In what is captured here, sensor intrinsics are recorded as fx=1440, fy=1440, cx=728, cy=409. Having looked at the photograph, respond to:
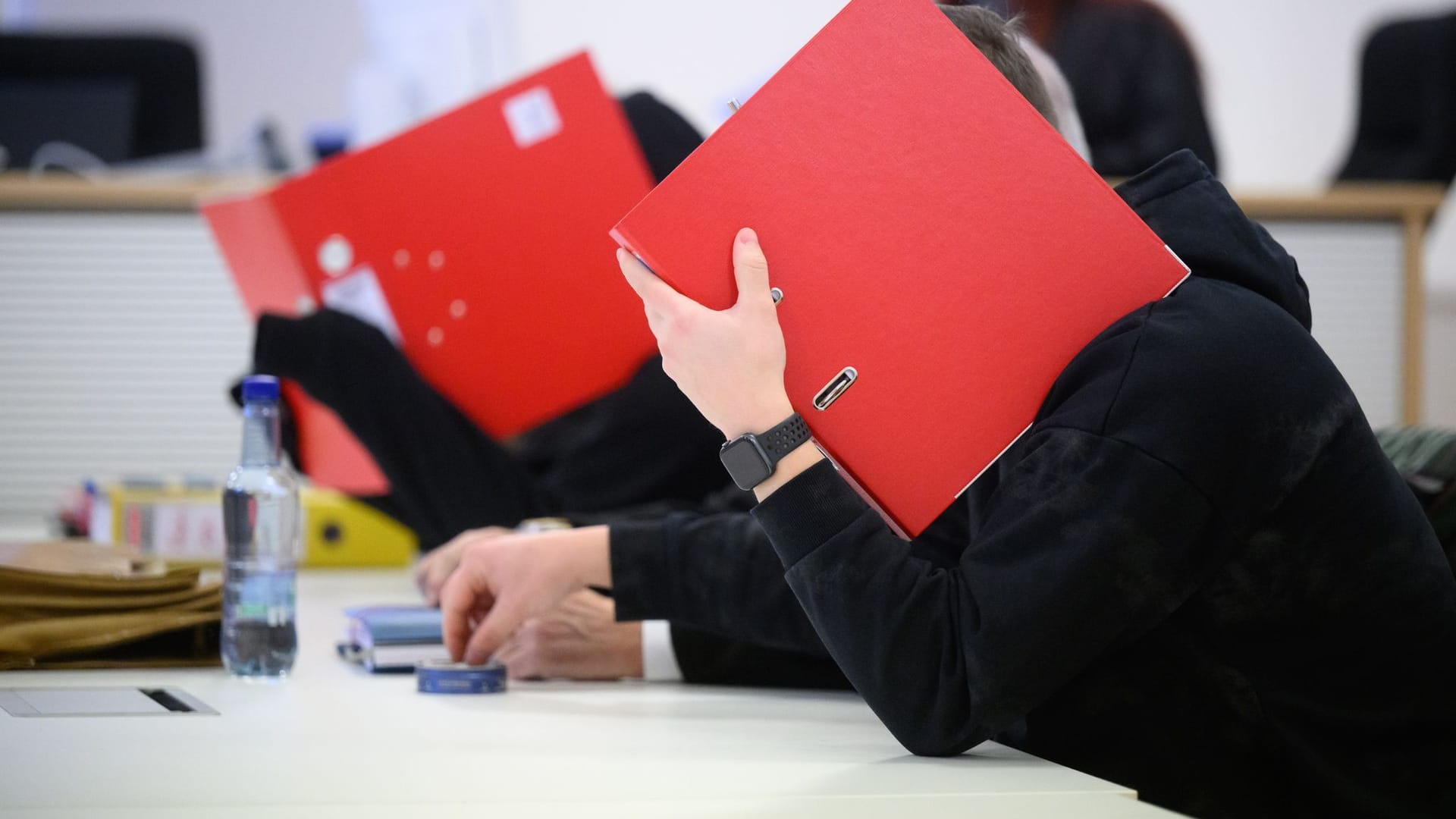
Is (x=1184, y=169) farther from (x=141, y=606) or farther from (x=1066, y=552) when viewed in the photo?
(x=141, y=606)

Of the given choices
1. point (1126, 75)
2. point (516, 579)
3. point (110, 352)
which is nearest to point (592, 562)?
point (516, 579)

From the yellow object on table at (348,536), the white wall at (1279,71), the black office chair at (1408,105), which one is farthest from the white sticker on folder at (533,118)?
the white wall at (1279,71)

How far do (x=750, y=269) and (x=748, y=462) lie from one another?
0.11 m

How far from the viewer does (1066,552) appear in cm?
75

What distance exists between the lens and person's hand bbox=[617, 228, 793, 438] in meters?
0.80

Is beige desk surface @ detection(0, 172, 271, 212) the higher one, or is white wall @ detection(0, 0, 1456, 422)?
white wall @ detection(0, 0, 1456, 422)

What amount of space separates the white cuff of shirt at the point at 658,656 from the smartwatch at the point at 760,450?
1.14 ft

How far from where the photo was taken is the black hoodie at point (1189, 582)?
754mm

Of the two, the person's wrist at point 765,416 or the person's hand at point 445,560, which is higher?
the person's wrist at point 765,416

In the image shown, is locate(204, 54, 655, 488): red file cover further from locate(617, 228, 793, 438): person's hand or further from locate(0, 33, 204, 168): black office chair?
locate(0, 33, 204, 168): black office chair

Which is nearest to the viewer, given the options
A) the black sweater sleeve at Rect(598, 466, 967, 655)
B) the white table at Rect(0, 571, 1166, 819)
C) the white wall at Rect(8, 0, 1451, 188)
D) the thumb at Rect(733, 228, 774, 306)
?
the white table at Rect(0, 571, 1166, 819)

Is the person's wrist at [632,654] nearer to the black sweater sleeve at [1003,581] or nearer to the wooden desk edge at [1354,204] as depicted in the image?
the black sweater sleeve at [1003,581]

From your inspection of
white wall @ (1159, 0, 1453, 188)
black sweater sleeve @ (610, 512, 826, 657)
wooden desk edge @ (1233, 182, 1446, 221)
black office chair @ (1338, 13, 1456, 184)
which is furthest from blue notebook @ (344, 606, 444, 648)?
white wall @ (1159, 0, 1453, 188)

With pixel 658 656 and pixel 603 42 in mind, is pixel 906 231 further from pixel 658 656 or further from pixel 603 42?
pixel 603 42
